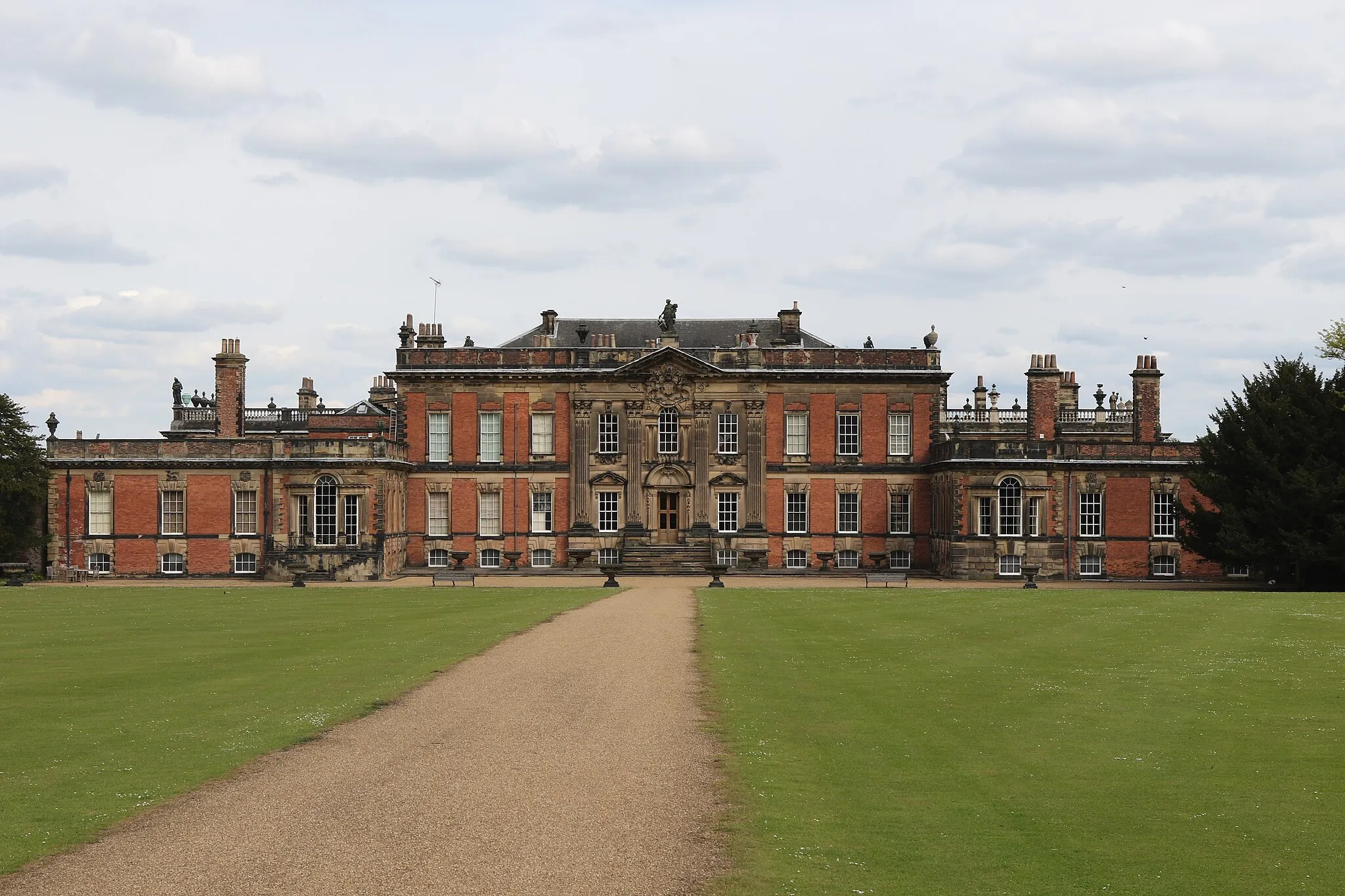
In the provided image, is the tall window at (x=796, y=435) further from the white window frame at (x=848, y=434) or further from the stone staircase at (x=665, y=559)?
the stone staircase at (x=665, y=559)

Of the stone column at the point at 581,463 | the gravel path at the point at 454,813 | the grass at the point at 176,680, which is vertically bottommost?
the gravel path at the point at 454,813

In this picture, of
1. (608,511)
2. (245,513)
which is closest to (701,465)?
(608,511)

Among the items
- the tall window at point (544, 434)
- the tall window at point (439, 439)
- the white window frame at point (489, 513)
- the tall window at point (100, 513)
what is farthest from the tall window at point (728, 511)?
the tall window at point (100, 513)

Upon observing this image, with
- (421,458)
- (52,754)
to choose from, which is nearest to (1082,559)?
(421,458)

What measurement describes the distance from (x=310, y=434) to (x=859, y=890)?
2005 inches

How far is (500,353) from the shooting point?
56.8 meters

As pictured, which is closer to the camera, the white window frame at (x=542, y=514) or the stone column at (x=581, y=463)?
the stone column at (x=581, y=463)

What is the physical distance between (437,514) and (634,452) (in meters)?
9.00

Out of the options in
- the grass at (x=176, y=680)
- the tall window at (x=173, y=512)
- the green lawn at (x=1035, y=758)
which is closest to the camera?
the green lawn at (x=1035, y=758)

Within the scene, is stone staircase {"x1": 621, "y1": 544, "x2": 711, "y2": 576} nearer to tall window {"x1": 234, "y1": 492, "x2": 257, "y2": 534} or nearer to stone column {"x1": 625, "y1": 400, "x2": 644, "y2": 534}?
stone column {"x1": 625, "y1": 400, "x2": 644, "y2": 534}

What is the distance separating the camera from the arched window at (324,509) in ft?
175

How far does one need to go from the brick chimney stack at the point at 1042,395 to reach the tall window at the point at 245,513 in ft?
109

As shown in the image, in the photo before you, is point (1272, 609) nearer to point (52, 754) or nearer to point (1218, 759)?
point (1218, 759)

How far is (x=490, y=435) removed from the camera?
186ft
